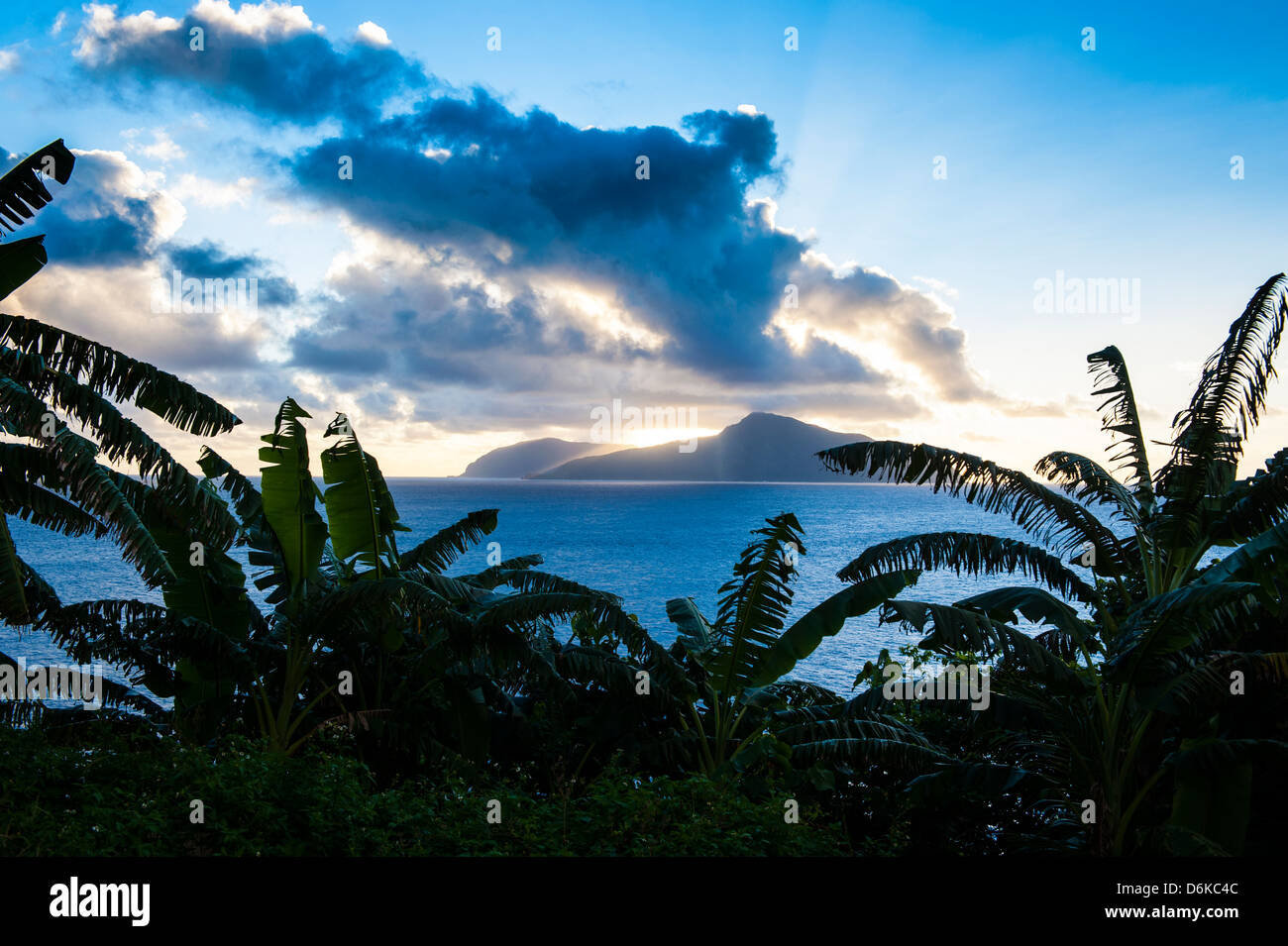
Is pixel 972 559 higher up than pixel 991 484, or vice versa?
pixel 991 484

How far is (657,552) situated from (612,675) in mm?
75991

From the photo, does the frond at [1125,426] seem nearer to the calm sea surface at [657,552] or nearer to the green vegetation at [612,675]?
the green vegetation at [612,675]

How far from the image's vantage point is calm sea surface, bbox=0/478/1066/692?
152ft

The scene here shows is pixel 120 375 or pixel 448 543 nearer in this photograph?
pixel 120 375

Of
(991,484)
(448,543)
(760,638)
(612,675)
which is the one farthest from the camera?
(448,543)

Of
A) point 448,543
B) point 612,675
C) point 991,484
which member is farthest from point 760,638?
point 448,543

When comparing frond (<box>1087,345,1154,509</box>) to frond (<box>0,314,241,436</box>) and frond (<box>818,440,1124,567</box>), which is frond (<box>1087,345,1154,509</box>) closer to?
frond (<box>818,440,1124,567</box>)

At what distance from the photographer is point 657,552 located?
84688 mm

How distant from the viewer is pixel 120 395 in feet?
25.1

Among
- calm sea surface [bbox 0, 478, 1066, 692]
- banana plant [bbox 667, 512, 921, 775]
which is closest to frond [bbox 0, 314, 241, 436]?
banana plant [bbox 667, 512, 921, 775]

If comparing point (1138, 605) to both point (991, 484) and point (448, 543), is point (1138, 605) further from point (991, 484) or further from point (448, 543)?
point (448, 543)
